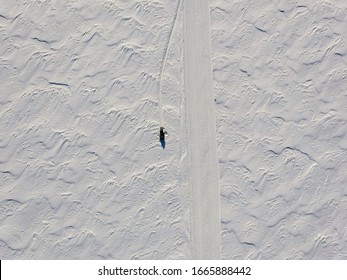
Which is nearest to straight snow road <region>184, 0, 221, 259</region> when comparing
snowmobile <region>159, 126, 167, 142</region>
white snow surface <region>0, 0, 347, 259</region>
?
white snow surface <region>0, 0, 347, 259</region>

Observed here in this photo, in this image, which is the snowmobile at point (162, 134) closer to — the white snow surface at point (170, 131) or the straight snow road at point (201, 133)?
the white snow surface at point (170, 131)

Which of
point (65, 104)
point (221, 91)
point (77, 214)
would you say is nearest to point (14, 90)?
point (65, 104)

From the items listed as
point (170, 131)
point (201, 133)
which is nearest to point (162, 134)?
point (170, 131)

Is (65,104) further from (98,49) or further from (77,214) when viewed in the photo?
(77,214)

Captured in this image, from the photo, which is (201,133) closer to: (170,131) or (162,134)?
Answer: (170,131)

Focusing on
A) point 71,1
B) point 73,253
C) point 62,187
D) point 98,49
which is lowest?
point 73,253

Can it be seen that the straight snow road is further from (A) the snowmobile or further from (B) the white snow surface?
(A) the snowmobile
